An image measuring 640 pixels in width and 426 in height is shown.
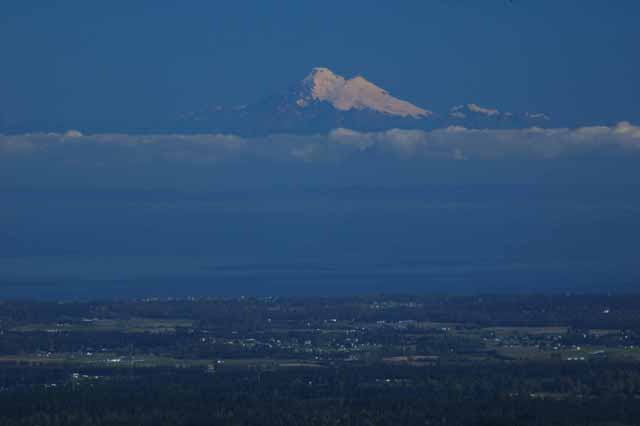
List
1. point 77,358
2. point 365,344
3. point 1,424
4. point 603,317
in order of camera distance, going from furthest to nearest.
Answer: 1. point 603,317
2. point 365,344
3. point 77,358
4. point 1,424

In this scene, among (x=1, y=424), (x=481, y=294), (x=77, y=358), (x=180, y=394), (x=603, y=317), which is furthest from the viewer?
(x=481, y=294)

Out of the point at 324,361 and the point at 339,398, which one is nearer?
the point at 339,398

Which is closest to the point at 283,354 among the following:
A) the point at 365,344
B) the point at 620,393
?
the point at 365,344

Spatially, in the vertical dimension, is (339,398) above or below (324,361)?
below

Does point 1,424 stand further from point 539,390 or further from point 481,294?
point 481,294

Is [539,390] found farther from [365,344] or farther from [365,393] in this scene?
[365,344]

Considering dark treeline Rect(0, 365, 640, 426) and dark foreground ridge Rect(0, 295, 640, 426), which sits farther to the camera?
dark foreground ridge Rect(0, 295, 640, 426)

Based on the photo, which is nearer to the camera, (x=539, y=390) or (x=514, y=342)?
(x=539, y=390)

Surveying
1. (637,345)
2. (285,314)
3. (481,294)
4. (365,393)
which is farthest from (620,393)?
(481,294)

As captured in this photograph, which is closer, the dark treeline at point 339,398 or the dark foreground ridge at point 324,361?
the dark treeline at point 339,398
